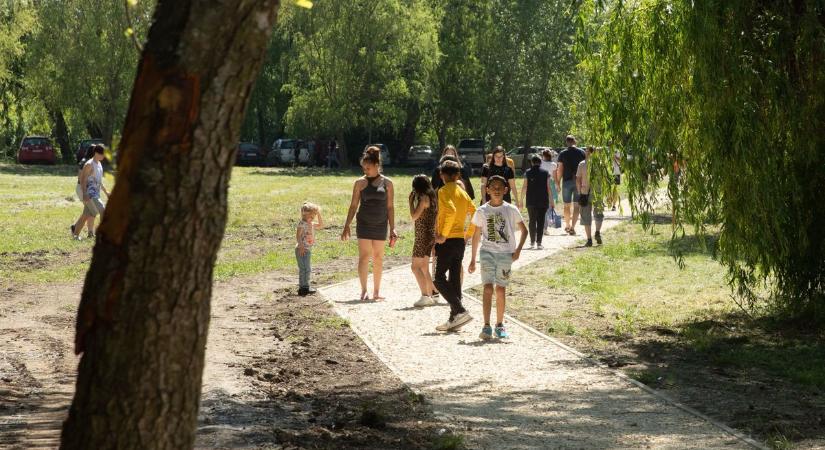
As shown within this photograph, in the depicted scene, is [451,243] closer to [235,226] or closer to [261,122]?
[235,226]

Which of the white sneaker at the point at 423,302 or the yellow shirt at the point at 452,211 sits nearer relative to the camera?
the yellow shirt at the point at 452,211

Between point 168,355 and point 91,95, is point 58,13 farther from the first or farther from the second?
point 168,355

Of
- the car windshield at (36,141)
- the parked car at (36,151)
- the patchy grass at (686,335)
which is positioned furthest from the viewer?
the car windshield at (36,141)

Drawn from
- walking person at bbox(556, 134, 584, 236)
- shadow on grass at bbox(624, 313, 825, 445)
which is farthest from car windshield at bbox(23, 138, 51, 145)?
shadow on grass at bbox(624, 313, 825, 445)

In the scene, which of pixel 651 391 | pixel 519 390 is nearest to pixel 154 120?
pixel 519 390

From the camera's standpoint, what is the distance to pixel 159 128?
14.2 feet

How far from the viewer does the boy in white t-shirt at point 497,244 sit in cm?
1194

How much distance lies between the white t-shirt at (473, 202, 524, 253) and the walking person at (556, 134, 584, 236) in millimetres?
10750

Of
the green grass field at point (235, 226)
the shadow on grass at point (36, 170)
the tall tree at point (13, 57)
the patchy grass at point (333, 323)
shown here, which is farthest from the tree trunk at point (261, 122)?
the patchy grass at point (333, 323)

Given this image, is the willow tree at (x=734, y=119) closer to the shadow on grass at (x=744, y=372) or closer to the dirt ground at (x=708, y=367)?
the shadow on grass at (x=744, y=372)

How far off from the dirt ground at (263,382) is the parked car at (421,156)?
46.6 meters

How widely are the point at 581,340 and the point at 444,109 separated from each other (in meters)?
52.2

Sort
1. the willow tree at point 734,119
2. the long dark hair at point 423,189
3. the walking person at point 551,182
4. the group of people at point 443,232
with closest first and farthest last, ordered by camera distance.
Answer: the willow tree at point 734,119 < the group of people at point 443,232 < the long dark hair at point 423,189 < the walking person at point 551,182

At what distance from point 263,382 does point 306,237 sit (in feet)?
16.9
